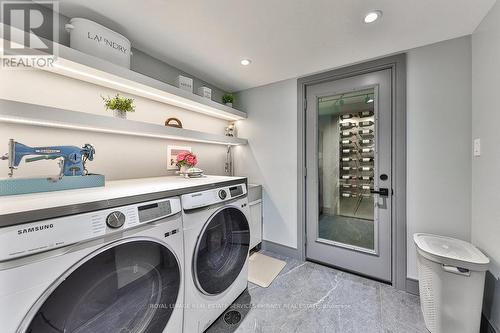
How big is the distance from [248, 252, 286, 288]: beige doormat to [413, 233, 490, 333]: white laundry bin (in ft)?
4.07

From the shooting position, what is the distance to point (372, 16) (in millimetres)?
1358

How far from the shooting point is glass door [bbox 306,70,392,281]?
1923mm

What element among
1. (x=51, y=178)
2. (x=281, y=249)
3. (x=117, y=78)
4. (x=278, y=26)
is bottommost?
(x=281, y=249)

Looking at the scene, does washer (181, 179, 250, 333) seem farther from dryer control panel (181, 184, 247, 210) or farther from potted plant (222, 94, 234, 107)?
potted plant (222, 94, 234, 107)

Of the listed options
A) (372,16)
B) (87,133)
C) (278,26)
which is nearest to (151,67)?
(87,133)

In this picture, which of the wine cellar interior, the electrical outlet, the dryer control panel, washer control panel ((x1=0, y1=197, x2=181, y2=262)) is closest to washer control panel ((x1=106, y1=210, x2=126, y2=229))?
washer control panel ((x1=0, y1=197, x2=181, y2=262))

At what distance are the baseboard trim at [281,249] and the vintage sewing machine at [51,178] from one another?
2045 millimetres

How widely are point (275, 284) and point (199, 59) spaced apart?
239 centimetres

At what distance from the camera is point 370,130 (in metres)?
2.00

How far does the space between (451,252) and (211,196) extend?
5.73ft

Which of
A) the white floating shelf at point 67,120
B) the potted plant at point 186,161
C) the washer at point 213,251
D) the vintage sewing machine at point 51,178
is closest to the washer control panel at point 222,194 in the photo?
the washer at point 213,251

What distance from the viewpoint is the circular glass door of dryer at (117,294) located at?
726 millimetres

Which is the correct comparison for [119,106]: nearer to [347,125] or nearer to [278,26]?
[278,26]

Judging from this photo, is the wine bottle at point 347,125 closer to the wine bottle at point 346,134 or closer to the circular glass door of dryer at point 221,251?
the wine bottle at point 346,134
